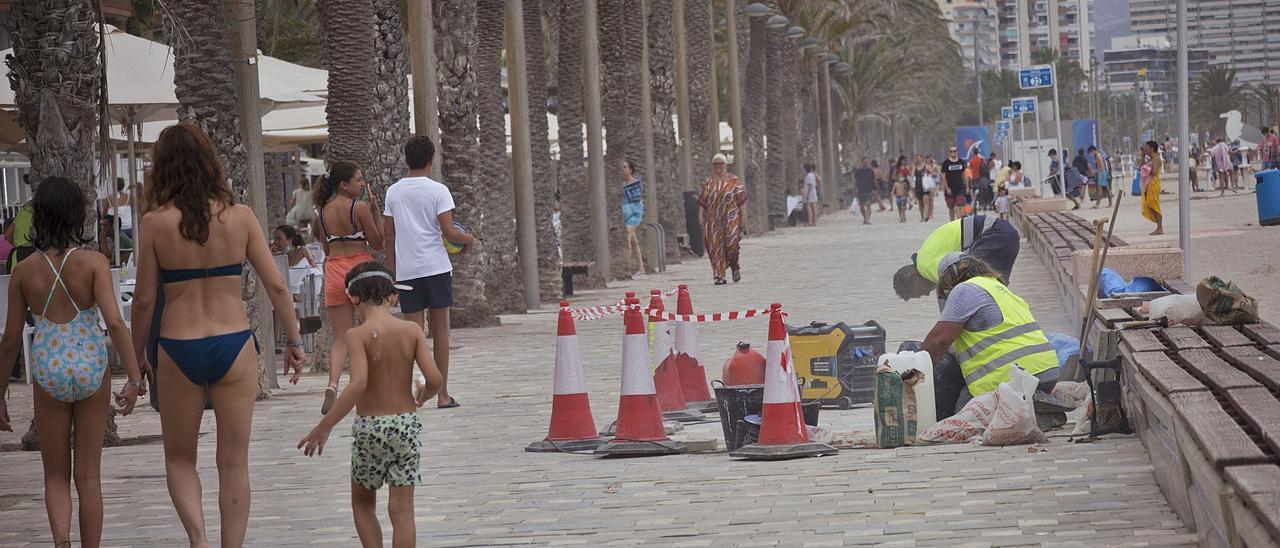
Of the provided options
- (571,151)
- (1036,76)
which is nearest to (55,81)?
(571,151)

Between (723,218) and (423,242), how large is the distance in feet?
40.6

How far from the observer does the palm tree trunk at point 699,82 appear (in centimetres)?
3740

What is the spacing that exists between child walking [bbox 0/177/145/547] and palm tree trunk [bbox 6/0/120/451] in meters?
3.18

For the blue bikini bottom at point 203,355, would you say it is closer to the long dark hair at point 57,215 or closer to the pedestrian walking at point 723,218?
the long dark hair at point 57,215

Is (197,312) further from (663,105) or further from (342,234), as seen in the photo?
(663,105)

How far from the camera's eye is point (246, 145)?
1293 cm

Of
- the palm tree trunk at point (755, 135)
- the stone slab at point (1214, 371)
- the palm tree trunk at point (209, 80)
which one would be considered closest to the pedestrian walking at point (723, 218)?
the palm tree trunk at point (209, 80)

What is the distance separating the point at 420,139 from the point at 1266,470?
7.51 m

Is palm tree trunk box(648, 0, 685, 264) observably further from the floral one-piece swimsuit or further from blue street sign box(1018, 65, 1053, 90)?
the floral one-piece swimsuit

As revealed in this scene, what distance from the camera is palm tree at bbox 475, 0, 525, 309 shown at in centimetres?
1991

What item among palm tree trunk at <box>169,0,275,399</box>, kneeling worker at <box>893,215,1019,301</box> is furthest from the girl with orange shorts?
kneeling worker at <box>893,215,1019,301</box>

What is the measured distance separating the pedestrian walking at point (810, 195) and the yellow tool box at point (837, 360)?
3811 centimetres

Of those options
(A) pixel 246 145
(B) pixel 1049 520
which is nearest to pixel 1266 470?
(B) pixel 1049 520

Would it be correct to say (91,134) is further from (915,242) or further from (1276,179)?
(915,242)
